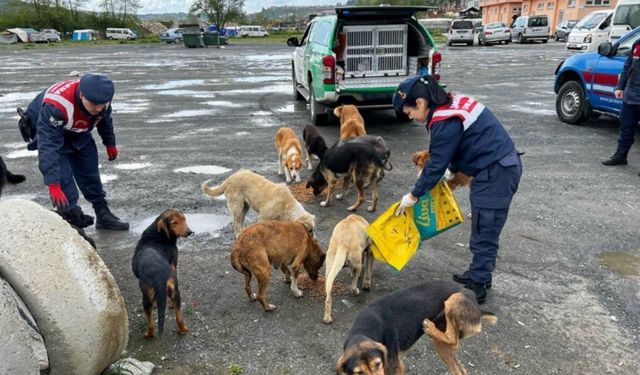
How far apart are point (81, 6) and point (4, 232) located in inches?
3725

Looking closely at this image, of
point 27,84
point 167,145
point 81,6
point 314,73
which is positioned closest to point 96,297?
point 167,145

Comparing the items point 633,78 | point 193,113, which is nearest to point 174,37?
point 193,113

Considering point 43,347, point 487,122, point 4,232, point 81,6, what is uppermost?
point 81,6

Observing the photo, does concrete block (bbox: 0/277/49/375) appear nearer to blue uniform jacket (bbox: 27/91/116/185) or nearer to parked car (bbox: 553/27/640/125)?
blue uniform jacket (bbox: 27/91/116/185)

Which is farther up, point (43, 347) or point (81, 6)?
point (81, 6)

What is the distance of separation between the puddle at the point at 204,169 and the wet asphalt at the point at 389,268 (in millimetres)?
56

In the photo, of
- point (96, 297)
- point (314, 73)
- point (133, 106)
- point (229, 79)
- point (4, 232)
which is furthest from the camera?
point (229, 79)

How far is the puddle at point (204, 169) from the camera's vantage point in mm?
8242

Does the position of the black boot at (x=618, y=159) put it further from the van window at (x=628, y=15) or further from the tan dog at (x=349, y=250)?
the van window at (x=628, y=15)

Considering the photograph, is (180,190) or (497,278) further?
(180,190)

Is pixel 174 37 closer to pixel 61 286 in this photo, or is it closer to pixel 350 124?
pixel 350 124

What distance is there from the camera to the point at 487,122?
4.27 metres

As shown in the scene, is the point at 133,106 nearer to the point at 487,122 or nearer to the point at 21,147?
the point at 21,147

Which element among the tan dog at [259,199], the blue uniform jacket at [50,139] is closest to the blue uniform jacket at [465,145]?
the tan dog at [259,199]
